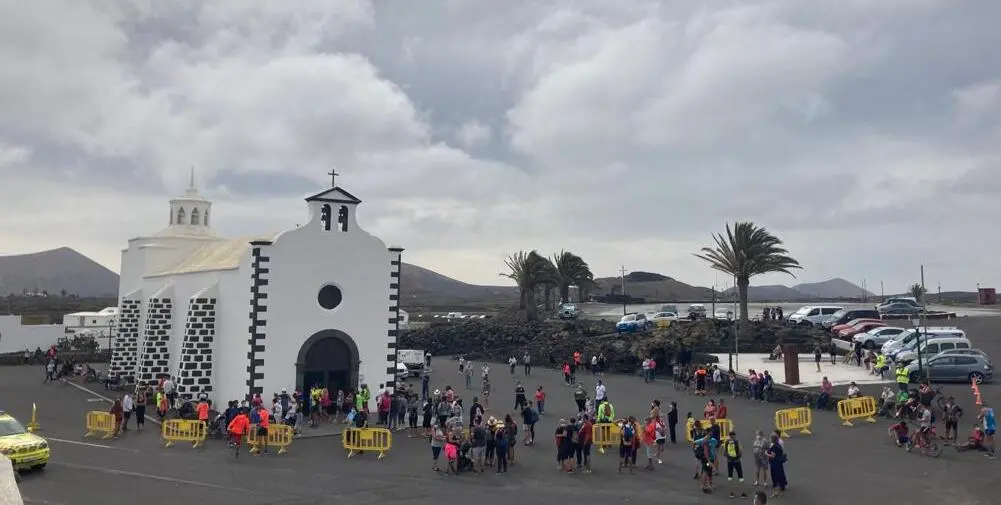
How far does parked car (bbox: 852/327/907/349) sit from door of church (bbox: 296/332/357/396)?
26.0 m

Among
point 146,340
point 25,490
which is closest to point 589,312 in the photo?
point 146,340

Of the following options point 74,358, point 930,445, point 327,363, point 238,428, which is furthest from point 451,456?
point 74,358

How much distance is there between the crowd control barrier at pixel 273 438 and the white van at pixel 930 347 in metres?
23.3

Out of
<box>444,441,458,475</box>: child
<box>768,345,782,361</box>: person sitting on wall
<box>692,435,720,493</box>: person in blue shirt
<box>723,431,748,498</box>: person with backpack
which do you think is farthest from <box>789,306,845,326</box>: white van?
<box>444,441,458,475</box>: child

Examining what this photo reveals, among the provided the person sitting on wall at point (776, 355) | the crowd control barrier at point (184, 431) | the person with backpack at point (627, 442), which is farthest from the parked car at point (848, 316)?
the crowd control barrier at point (184, 431)

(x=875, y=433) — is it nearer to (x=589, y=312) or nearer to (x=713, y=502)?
(x=713, y=502)

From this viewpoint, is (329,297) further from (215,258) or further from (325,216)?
(215,258)

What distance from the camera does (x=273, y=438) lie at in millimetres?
21281

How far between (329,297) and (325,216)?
2.98 metres

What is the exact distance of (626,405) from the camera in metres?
29.4

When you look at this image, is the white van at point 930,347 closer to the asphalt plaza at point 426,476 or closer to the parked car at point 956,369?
the parked car at point 956,369

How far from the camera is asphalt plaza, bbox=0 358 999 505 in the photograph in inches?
626

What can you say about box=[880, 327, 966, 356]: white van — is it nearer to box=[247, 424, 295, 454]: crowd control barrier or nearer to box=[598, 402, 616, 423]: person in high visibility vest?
box=[598, 402, 616, 423]: person in high visibility vest

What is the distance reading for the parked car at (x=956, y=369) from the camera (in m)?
28.8
